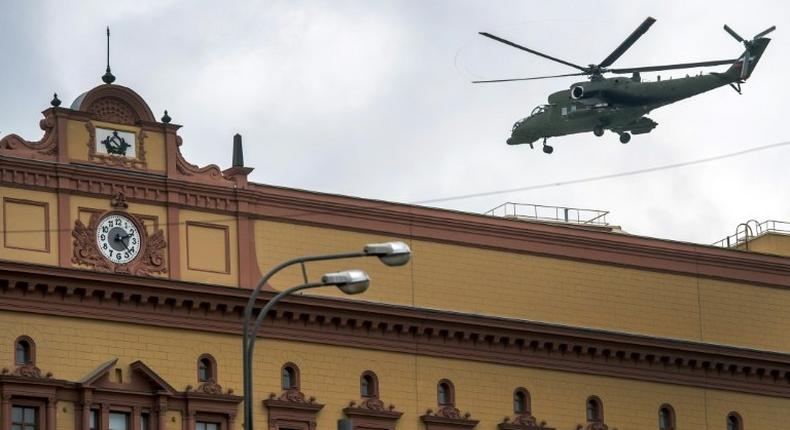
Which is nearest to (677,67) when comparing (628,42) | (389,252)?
(628,42)

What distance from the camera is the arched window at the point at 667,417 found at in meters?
79.8

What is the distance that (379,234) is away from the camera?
2940 inches

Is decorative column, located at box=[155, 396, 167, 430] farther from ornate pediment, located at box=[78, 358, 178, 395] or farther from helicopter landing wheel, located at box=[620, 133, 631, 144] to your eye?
helicopter landing wheel, located at box=[620, 133, 631, 144]

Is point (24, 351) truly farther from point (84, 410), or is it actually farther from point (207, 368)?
point (207, 368)

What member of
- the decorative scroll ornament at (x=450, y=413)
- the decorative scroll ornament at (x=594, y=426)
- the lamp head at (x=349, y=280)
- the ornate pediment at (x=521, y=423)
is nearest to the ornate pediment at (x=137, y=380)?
the decorative scroll ornament at (x=450, y=413)

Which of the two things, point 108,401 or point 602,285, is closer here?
point 108,401

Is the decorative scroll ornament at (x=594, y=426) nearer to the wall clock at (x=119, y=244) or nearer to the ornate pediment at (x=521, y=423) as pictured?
the ornate pediment at (x=521, y=423)

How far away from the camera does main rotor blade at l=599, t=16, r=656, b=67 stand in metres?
78.1

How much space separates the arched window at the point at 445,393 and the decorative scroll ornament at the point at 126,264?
968 cm

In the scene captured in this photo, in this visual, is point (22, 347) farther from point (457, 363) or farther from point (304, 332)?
point (457, 363)

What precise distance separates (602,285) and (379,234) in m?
8.48

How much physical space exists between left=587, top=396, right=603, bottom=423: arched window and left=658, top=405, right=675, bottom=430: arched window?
243 centimetres

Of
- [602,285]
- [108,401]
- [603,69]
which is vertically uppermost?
[603,69]

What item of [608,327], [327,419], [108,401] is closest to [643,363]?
[608,327]
